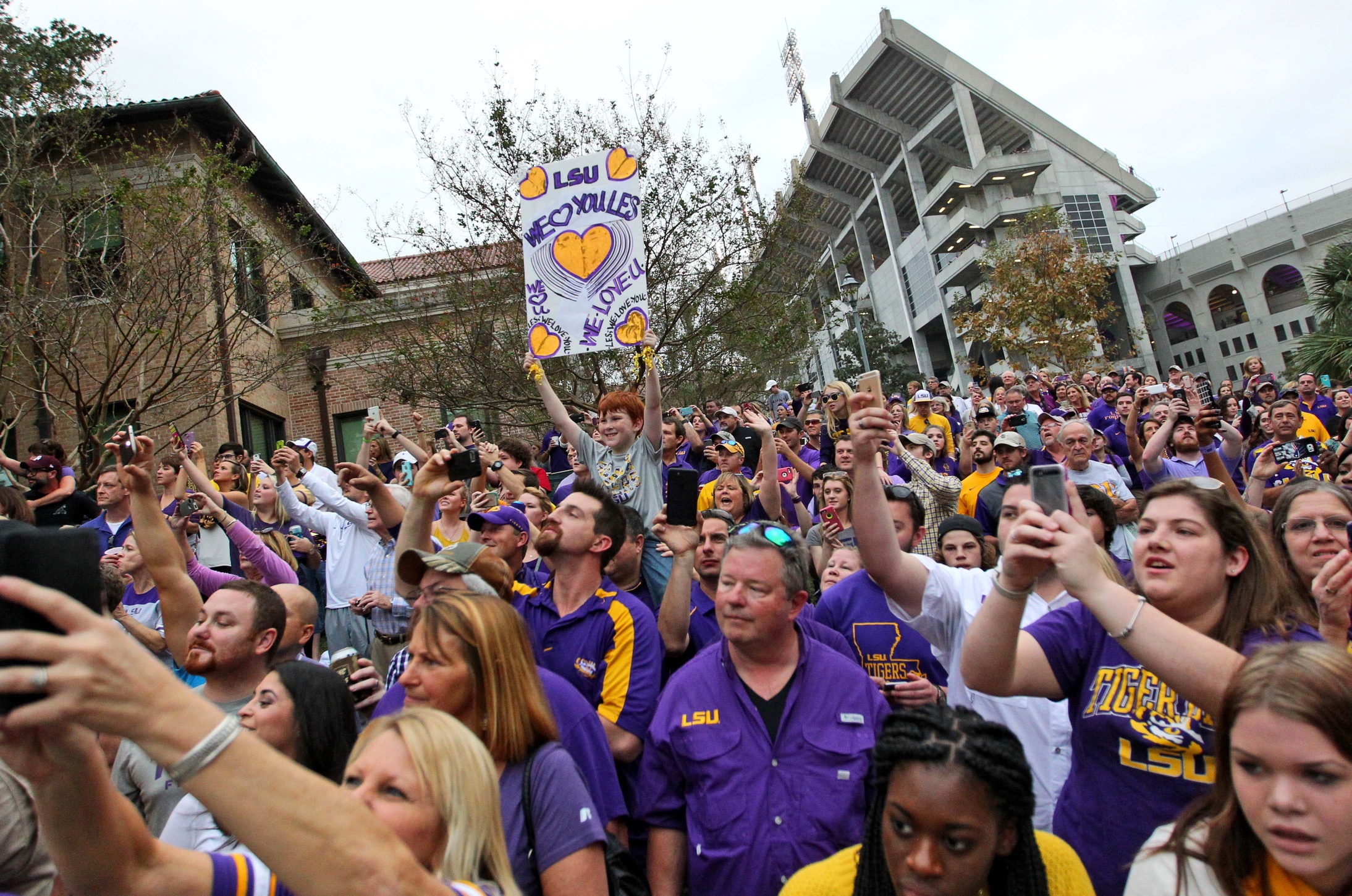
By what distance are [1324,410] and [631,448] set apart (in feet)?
31.1

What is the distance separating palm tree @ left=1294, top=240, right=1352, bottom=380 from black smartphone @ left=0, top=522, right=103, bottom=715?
81.5ft

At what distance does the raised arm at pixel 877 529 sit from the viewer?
2.95m

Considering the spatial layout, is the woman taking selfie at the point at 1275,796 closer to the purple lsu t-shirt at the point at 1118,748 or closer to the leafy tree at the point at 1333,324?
the purple lsu t-shirt at the point at 1118,748

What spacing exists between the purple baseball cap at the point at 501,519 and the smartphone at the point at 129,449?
155 centimetres

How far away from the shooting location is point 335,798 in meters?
1.33

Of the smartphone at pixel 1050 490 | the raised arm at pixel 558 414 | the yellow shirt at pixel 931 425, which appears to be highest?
the raised arm at pixel 558 414

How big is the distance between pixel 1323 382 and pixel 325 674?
59.7ft

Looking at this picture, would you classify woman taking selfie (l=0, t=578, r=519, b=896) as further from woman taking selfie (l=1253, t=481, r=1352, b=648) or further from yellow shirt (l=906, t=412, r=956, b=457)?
yellow shirt (l=906, t=412, r=956, b=457)

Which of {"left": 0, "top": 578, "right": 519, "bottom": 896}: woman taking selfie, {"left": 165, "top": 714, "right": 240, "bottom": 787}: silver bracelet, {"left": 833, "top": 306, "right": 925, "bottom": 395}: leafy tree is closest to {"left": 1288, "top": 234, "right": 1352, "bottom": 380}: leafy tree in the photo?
{"left": 833, "top": 306, "right": 925, "bottom": 395}: leafy tree

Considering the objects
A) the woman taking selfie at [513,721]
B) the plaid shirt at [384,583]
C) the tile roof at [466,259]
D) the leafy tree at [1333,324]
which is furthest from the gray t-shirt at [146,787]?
the leafy tree at [1333,324]

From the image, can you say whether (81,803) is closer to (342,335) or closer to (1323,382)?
(342,335)

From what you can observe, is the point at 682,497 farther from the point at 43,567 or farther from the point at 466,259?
the point at 466,259

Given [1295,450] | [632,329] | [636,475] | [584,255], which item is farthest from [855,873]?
[1295,450]

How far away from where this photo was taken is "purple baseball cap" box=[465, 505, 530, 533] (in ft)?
15.4
